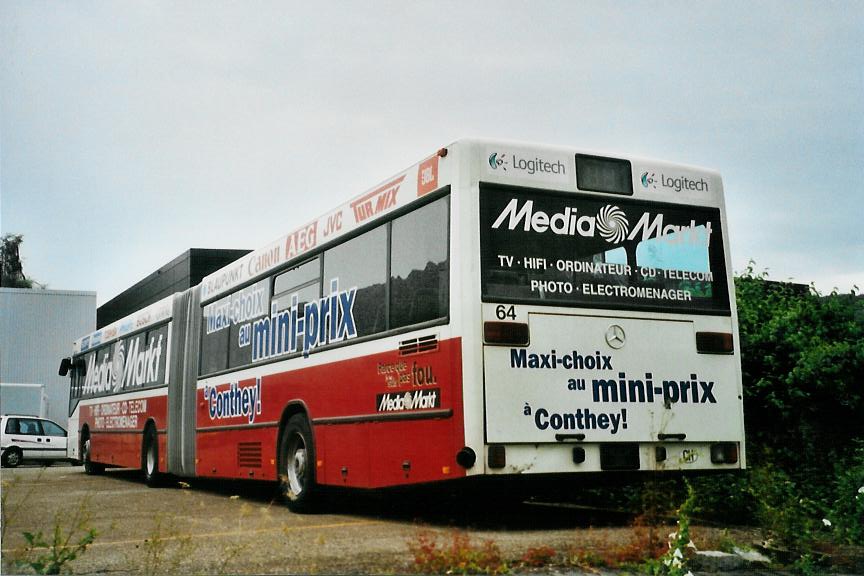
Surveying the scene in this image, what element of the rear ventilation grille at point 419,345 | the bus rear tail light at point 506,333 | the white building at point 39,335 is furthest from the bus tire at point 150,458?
the white building at point 39,335

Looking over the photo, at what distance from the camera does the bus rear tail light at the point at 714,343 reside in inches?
335

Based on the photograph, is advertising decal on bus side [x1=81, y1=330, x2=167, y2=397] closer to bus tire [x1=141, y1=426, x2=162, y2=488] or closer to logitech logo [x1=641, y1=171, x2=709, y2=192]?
bus tire [x1=141, y1=426, x2=162, y2=488]

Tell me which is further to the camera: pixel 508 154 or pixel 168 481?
pixel 168 481

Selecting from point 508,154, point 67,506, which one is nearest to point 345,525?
point 508,154

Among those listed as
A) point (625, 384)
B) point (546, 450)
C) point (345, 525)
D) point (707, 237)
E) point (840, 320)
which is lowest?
point (345, 525)

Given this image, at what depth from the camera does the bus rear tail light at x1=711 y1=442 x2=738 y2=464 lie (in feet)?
27.6

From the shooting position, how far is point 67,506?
11.9 metres

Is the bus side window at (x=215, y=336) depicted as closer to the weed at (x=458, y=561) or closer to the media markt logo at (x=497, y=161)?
the media markt logo at (x=497, y=161)

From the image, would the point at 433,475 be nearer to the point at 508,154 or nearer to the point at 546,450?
A: the point at 546,450

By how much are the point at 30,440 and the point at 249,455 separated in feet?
66.5

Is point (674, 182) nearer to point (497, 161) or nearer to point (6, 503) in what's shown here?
point (497, 161)

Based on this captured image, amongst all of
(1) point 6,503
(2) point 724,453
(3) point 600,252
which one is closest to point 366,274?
(3) point 600,252

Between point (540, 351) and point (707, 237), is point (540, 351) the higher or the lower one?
the lower one

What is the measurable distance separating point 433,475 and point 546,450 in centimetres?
91
